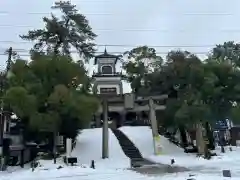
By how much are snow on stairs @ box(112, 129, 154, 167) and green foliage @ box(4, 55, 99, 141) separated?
4.07 m

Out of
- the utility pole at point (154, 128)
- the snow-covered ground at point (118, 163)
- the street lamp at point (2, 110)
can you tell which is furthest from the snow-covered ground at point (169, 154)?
the street lamp at point (2, 110)

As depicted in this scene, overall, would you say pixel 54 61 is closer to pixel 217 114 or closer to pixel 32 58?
pixel 32 58

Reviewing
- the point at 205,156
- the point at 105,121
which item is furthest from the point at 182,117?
the point at 105,121

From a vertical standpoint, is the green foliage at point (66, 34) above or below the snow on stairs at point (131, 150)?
above

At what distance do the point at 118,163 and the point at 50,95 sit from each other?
6138 millimetres

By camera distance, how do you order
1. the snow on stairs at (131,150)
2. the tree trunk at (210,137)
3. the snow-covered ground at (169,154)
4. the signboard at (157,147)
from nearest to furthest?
the snow-covered ground at (169,154), the snow on stairs at (131,150), the signboard at (157,147), the tree trunk at (210,137)

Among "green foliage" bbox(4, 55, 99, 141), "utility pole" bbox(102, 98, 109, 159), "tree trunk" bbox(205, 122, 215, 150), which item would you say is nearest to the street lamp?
"green foliage" bbox(4, 55, 99, 141)

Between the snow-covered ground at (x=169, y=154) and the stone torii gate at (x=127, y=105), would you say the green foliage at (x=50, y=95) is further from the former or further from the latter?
the snow-covered ground at (x=169, y=154)

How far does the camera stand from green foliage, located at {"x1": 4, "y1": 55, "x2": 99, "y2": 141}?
70.6 feet

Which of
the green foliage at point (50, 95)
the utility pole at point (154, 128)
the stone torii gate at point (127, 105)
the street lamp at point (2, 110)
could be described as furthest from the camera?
the utility pole at point (154, 128)

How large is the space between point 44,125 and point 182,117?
9391mm

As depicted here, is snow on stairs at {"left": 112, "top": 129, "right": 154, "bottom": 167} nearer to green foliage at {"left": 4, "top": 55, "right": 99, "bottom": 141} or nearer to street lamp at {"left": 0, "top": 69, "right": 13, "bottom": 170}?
green foliage at {"left": 4, "top": 55, "right": 99, "bottom": 141}

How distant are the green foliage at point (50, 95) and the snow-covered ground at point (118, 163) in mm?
2713

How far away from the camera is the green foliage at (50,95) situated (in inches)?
847
